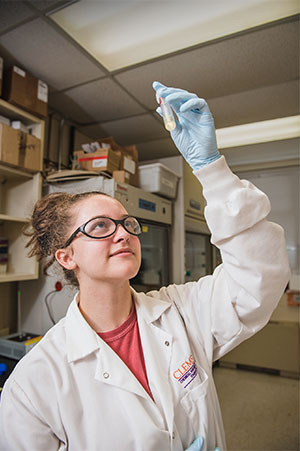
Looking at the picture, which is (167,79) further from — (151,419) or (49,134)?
(151,419)

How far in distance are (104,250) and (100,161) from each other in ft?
4.25

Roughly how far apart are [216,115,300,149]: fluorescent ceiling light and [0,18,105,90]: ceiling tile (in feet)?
5.33

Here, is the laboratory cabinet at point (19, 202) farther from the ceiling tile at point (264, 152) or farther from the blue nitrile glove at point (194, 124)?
the ceiling tile at point (264, 152)

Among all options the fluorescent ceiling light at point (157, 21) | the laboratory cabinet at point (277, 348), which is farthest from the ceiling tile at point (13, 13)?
the laboratory cabinet at point (277, 348)

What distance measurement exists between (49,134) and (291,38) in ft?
6.69

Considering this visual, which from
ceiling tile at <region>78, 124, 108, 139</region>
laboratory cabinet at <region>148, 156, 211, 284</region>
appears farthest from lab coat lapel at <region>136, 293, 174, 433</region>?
ceiling tile at <region>78, 124, 108, 139</region>

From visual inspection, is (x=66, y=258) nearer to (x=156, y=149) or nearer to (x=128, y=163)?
(x=128, y=163)

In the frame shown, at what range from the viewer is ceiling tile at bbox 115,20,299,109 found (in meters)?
1.81

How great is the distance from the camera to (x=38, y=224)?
125cm

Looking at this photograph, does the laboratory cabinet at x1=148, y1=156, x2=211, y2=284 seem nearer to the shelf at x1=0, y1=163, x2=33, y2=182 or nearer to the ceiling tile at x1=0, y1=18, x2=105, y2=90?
the ceiling tile at x1=0, y1=18, x2=105, y2=90

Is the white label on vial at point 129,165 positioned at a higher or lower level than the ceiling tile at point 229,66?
lower

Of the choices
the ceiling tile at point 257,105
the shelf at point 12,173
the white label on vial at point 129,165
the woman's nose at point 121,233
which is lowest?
the woman's nose at point 121,233

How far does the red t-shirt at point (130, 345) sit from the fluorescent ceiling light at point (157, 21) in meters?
1.67

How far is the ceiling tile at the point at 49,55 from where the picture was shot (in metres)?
1.73
